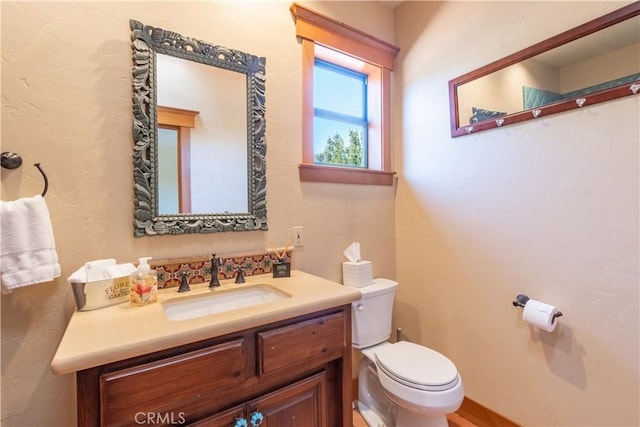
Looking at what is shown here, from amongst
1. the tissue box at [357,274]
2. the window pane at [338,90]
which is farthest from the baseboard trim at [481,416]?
the window pane at [338,90]

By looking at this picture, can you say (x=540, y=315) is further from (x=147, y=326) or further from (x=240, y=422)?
(x=147, y=326)

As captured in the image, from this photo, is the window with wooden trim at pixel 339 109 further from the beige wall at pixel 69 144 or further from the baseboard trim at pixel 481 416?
the baseboard trim at pixel 481 416

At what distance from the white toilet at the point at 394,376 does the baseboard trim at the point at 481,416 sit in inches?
16.7

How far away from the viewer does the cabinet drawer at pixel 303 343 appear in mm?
960

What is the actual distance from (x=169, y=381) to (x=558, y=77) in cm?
191

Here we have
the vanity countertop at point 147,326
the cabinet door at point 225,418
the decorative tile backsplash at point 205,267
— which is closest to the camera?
the vanity countertop at point 147,326

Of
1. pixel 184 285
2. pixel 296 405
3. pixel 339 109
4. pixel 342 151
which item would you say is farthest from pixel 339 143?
pixel 296 405

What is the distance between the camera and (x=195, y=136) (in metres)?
1.35

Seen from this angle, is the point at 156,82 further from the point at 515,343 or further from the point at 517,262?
the point at 515,343

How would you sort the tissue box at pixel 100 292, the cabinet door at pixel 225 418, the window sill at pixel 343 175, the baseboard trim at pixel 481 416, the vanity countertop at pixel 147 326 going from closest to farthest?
1. the vanity countertop at pixel 147 326
2. the cabinet door at pixel 225 418
3. the tissue box at pixel 100 292
4. the baseboard trim at pixel 481 416
5. the window sill at pixel 343 175

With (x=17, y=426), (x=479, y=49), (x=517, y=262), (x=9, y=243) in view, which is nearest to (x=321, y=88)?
(x=479, y=49)

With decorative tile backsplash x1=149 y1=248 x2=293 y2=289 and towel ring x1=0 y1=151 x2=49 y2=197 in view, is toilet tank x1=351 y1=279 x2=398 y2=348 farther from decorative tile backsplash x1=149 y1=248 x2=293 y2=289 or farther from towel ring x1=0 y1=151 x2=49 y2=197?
towel ring x1=0 y1=151 x2=49 y2=197

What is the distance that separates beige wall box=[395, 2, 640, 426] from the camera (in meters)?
1.19

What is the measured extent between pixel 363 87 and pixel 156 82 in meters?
1.36
